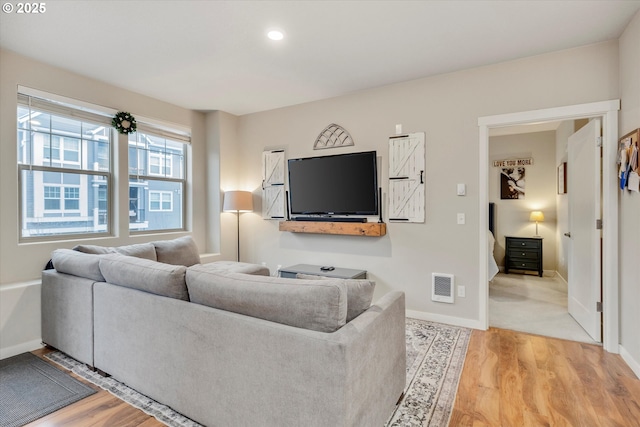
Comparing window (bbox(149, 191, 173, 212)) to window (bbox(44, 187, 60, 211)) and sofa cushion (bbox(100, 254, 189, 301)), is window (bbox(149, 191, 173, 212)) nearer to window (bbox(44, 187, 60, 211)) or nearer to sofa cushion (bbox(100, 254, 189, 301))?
window (bbox(44, 187, 60, 211))

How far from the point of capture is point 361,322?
1.57 meters

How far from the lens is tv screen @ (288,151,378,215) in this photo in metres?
3.84

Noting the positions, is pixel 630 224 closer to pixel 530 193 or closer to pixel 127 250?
pixel 530 193

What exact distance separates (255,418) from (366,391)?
1.78 ft

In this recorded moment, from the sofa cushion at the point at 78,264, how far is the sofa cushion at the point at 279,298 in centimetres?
108

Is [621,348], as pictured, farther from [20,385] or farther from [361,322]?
[20,385]

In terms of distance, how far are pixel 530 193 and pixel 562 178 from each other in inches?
31.2

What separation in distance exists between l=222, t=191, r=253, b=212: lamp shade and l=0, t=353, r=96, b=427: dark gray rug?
8.24 ft

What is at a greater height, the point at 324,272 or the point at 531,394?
the point at 324,272

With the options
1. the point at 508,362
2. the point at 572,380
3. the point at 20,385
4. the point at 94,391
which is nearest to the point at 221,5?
the point at 94,391

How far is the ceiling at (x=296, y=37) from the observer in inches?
90.8

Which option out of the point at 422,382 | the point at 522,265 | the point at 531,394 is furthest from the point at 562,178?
the point at 422,382

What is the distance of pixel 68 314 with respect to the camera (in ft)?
8.40

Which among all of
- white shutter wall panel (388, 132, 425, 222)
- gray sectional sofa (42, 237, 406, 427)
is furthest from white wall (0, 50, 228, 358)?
white shutter wall panel (388, 132, 425, 222)
